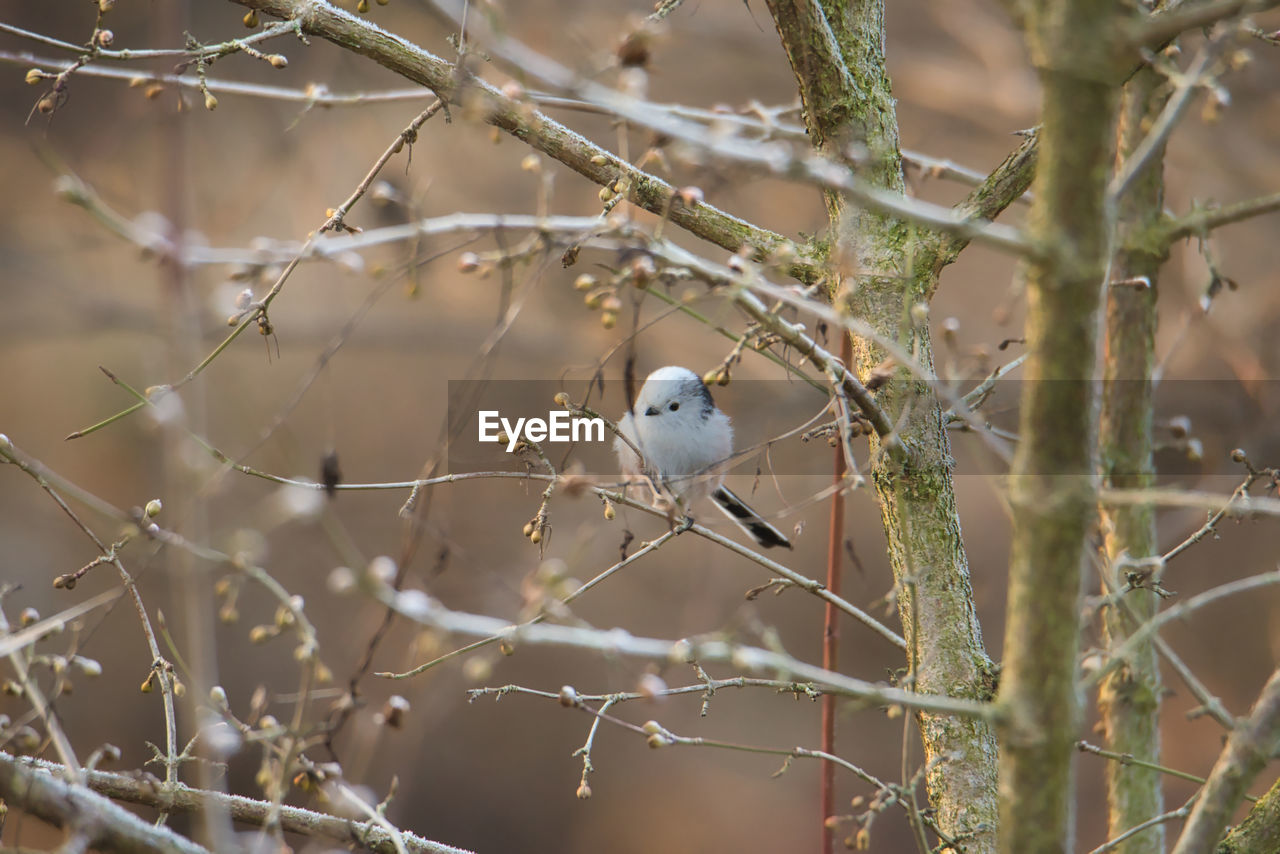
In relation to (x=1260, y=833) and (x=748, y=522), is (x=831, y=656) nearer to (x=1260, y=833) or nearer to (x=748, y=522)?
(x=1260, y=833)

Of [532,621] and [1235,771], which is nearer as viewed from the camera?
[1235,771]

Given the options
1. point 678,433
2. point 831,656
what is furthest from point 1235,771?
point 678,433

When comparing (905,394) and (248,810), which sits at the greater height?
(905,394)

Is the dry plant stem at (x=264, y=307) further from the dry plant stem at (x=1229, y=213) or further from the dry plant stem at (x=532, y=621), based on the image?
the dry plant stem at (x=1229, y=213)

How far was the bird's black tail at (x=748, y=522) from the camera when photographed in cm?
295

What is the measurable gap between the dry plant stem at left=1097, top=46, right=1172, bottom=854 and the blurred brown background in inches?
108

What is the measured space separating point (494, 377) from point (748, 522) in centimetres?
260

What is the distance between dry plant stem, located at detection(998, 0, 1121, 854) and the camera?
0.82 metres

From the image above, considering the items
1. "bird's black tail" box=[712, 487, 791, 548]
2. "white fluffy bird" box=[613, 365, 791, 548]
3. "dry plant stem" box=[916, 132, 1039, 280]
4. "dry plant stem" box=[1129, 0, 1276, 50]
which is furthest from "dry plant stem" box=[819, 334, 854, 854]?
"white fluffy bird" box=[613, 365, 791, 548]

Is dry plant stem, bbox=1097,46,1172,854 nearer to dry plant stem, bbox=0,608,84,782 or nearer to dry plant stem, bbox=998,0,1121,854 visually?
Answer: dry plant stem, bbox=998,0,1121,854

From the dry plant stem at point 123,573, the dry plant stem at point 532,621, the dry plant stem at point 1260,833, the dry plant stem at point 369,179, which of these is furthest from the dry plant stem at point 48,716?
the dry plant stem at point 1260,833

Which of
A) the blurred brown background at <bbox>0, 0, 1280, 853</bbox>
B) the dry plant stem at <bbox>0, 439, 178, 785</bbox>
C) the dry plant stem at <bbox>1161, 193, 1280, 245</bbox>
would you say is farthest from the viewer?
the blurred brown background at <bbox>0, 0, 1280, 853</bbox>

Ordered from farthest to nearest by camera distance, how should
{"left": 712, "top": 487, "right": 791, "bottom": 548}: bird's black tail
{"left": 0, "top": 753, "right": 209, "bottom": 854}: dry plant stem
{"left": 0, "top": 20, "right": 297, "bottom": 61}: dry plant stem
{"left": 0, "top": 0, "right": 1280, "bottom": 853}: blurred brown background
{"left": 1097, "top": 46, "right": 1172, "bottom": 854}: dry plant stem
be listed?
{"left": 0, "top": 0, "right": 1280, "bottom": 853}: blurred brown background, {"left": 712, "top": 487, "right": 791, "bottom": 548}: bird's black tail, {"left": 1097, "top": 46, "right": 1172, "bottom": 854}: dry plant stem, {"left": 0, "top": 20, "right": 297, "bottom": 61}: dry plant stem, {"left": 0, "top": 753, "right": 209, "bottom": 854}: dry plant stem

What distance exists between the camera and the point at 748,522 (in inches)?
118
